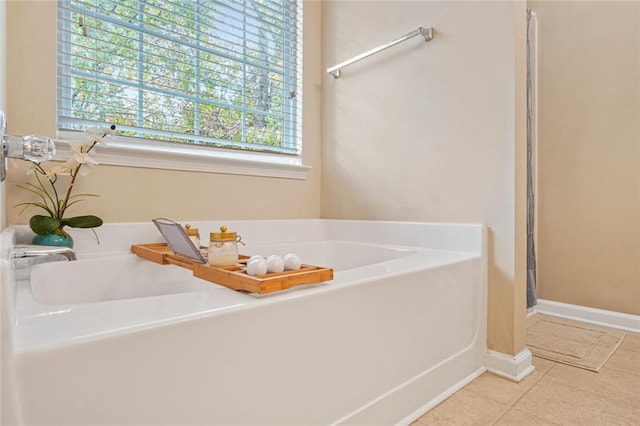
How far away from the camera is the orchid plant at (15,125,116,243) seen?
1.24 metres

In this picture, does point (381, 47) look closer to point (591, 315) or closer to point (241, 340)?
point (241, 340)

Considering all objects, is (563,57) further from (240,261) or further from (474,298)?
(240,261)

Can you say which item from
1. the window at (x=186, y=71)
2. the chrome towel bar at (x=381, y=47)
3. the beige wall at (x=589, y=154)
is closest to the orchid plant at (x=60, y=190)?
the window at (x=186, y=71)

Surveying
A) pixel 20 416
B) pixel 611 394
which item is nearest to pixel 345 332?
pixel 20 416

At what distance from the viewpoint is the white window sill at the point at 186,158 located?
1.47 meters

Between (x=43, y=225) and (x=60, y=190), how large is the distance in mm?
237

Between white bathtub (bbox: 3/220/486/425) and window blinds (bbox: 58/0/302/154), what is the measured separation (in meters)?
0.54

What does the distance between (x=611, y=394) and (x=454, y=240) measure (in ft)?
2.50

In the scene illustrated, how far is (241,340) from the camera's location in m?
0.72

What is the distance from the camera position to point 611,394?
1.27 metres

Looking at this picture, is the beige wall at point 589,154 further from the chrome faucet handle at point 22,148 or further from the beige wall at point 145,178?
the chrome faucet handle at point 22,148

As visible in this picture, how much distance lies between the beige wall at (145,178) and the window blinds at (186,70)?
0.22ft

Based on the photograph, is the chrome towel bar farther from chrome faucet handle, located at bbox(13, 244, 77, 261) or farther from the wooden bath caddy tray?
chrome faucet handle, located at bbox(13, 244, 77, 261)

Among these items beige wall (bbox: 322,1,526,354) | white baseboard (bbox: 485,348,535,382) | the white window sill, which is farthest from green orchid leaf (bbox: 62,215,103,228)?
white baseboard (bbox: 485,348,535,382)
